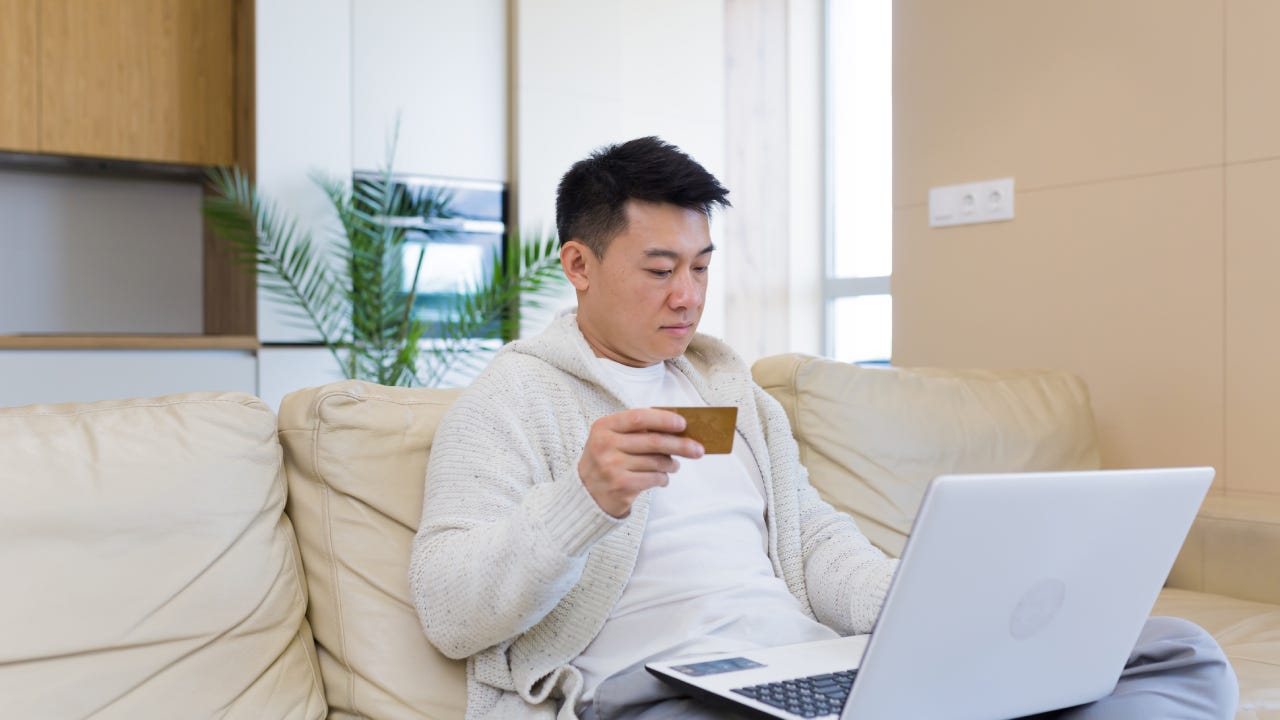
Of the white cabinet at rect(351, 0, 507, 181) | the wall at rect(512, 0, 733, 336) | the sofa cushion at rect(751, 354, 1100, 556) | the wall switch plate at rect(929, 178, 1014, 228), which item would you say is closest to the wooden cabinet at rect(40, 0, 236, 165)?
the white cabinet at rect(351, 0, 507, 181)

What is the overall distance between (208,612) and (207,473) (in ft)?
0.56

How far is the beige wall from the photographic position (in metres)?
2.51

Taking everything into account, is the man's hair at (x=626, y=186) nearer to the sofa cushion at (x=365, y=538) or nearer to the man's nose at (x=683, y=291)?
the man's nose at (x=683, y=291)

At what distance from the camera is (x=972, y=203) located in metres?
3.02

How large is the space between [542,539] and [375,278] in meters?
2.79

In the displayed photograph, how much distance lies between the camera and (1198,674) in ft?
3.92

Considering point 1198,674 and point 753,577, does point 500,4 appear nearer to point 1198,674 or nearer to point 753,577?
point 753,577

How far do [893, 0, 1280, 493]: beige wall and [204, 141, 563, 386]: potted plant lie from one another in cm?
142

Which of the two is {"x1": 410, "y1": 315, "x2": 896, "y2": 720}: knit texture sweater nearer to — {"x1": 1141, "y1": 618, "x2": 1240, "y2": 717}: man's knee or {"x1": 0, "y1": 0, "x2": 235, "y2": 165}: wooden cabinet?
{"x1": 1141, "y1": 618, "x2": 1240, "y2": 717}: man's knee

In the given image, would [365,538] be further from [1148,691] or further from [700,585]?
[1148,691]

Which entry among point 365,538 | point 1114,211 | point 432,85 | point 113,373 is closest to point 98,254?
point 113,373

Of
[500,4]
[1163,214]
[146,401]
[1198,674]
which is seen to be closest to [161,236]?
[500,4]

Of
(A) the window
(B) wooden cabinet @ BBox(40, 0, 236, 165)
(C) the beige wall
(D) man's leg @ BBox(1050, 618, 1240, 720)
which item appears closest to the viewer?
(D) man's leg @ BBox(1050, 618, 1240, 720)

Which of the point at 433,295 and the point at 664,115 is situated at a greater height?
the point at 664,115
